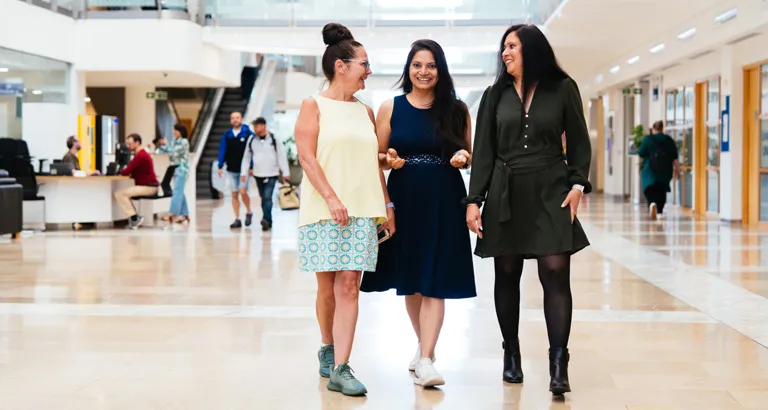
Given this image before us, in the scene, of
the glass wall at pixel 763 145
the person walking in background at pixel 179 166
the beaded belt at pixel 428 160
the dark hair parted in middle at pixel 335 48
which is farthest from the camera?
the person walking in background at pixel 179 166

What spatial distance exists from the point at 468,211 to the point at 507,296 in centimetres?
45

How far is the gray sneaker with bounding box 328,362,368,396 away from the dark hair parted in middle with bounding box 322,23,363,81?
1.28 m

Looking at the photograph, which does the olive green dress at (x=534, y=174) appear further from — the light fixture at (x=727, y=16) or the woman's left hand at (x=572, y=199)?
the light fixture at (x=727, y=16)

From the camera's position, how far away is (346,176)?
4.68 m

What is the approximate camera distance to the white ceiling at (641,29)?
15.8 meters

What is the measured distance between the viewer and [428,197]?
4832 millimetres

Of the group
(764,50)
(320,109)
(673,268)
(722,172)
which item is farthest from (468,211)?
(722,172)

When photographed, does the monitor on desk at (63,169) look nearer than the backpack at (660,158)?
Yes

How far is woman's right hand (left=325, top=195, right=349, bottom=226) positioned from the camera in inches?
180

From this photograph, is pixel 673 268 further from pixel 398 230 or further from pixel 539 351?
pixel 398 230

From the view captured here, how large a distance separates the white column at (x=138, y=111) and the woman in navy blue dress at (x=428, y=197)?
2368 cm

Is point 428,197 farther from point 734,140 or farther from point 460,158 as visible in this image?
point 734,140

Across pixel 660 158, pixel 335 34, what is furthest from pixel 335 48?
pixel 660 158

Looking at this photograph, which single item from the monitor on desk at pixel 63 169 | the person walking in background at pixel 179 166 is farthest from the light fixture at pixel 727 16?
the monitor on desk at pixel 63 169
